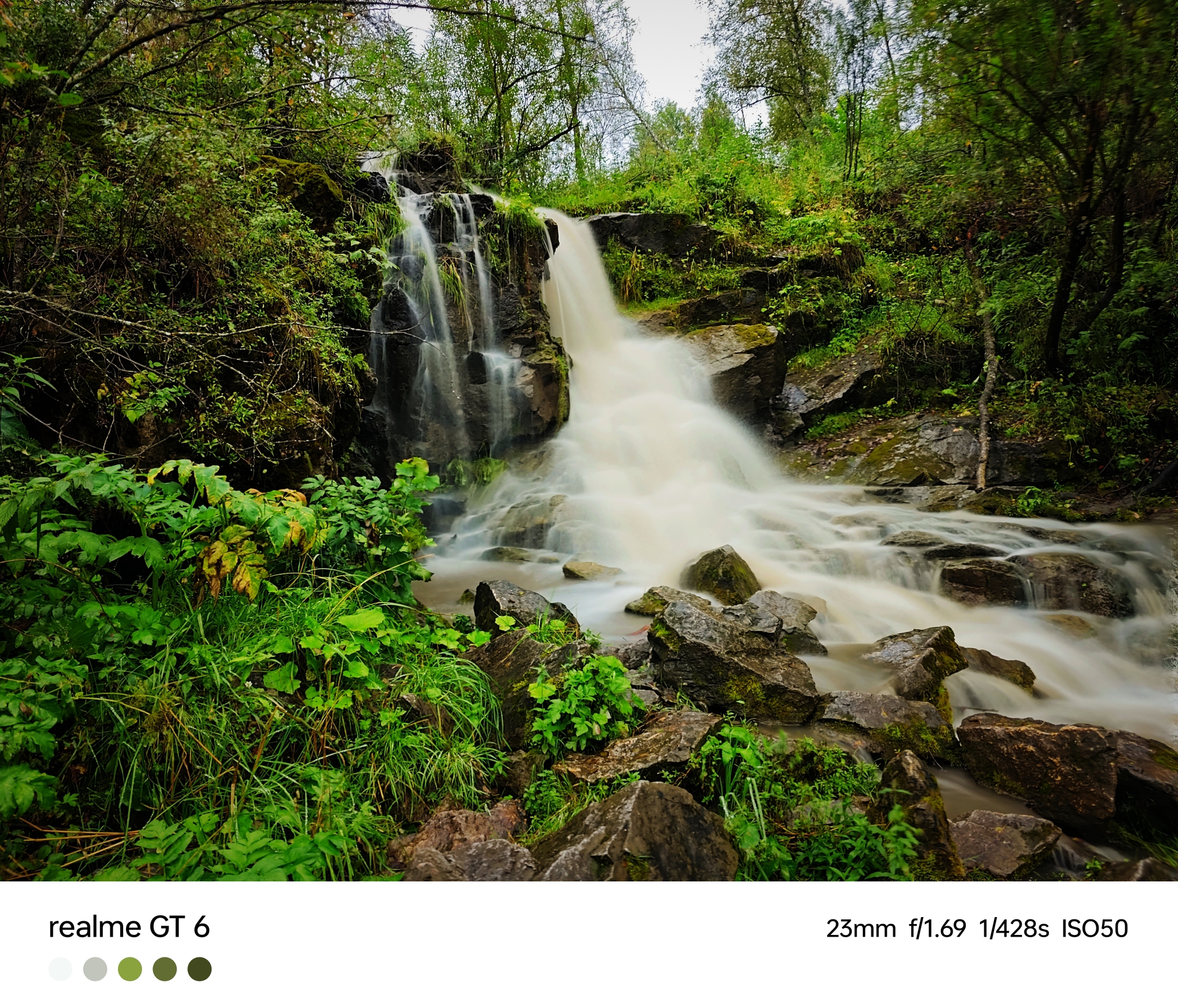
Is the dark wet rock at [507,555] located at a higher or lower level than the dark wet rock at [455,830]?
lower

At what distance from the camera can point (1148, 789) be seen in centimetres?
260

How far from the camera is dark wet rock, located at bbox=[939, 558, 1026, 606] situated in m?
5.26

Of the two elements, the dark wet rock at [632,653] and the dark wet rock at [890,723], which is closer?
the dark wet rock at [890,723]

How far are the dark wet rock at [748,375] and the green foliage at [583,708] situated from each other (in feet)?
25.8

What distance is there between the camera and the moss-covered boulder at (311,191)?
18.4 ft

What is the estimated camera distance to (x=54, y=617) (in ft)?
7.06

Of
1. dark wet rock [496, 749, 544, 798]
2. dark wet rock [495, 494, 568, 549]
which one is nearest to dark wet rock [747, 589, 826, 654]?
dark wet rock [496, 749, 544, 798]

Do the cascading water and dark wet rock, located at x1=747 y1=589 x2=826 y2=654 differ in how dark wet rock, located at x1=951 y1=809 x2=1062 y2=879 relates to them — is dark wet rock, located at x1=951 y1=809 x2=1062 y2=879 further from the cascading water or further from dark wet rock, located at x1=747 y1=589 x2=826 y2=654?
dark wet rock, located at x1=747 y1=589 x2=826 y2=654

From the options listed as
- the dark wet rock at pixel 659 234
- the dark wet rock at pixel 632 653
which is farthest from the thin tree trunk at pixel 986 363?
the dark wet rock at pixel 632 653

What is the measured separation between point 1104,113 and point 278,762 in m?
7.71

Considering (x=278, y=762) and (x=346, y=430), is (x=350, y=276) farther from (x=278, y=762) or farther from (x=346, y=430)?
(x=278, y=762)

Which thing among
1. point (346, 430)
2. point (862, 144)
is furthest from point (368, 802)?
point (862, 144)

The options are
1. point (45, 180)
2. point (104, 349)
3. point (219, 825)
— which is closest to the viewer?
point (219, 825)
